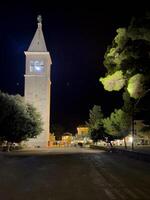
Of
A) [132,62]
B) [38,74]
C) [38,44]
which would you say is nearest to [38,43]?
[38,44]

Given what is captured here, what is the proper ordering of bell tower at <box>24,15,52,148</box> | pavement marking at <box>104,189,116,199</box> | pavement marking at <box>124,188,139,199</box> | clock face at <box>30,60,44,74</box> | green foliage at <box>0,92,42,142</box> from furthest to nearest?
clock face at <box>30,60,44,74</box> → bell tower at <box>24,15,52,148</box> → green foliage at <box>0,92,42,142</box> → pavement marking at <box>124,188,139,199</box> → pavement marking at <box>104,189,116,199</box>

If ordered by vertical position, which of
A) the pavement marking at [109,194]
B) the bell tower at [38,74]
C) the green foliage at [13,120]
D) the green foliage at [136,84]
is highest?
the bell tower at [38,74]

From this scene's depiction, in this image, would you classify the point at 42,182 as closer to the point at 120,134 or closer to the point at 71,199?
the point at 71,199

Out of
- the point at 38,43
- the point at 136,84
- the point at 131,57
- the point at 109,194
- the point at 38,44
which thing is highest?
the point at 38,43

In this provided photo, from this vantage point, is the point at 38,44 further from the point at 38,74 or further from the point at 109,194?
the point at 109,194

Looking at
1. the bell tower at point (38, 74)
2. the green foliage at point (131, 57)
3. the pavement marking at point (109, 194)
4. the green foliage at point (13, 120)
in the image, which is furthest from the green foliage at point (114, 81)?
the bell tower at point (38, 74)

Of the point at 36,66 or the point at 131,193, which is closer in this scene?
the point at 131,193

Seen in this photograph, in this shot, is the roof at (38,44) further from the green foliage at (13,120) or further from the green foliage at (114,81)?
the green foliage at (114,81)

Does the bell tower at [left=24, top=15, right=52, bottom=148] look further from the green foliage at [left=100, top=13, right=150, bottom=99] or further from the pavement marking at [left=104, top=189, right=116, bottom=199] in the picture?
the pavement marking at [left=104, top=189, right=116, bottom=199]

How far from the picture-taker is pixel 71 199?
13.6 metres

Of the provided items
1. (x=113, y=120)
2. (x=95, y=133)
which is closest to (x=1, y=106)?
(x=113, y=120)

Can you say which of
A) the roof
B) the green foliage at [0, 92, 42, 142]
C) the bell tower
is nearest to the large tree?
the green foliage at [0, 92, 42, 142]

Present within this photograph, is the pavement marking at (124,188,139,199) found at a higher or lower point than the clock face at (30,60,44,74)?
lower

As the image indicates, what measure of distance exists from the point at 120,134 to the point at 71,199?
7845 centimetres
